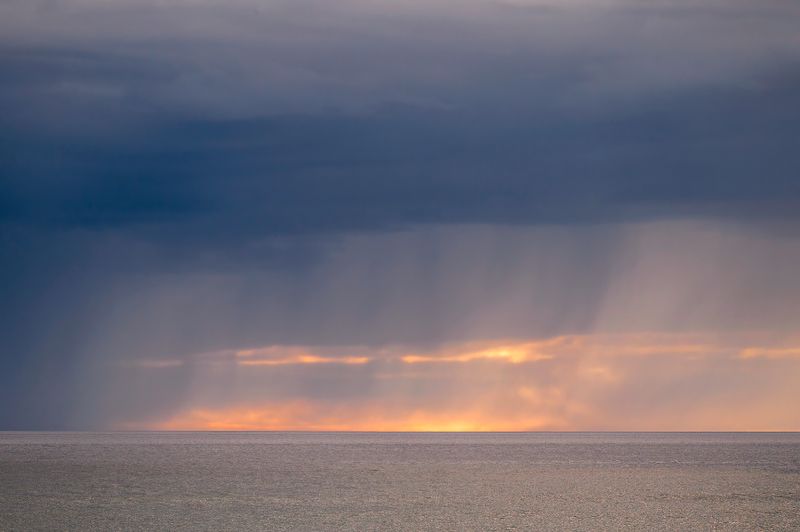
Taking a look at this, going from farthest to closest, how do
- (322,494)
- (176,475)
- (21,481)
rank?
1. (176,475)
2. (21,481)
3. (322,494)

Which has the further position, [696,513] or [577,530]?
[696,513]

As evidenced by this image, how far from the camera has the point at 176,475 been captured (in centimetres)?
5228

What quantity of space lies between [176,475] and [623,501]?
80.9 feet

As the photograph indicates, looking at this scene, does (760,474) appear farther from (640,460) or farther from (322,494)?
(322,494)

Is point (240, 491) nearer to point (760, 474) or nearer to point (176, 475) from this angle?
point (176, 475)

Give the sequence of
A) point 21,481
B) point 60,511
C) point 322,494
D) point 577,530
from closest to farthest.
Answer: point 577,530 < point 60,511 < point 322,494 < point 21,481

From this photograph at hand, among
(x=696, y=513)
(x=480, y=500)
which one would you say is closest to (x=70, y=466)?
(x=480, y=500)

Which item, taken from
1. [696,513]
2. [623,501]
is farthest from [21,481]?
[696,513]

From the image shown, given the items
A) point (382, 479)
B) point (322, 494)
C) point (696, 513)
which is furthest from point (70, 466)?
point (696, 513)

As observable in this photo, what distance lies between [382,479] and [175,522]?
2040 cm

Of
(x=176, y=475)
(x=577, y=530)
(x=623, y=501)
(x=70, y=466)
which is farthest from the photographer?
(x=70, y=466)

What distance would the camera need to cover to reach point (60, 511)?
33.8 meters

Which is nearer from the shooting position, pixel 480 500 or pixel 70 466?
pixel 480 500

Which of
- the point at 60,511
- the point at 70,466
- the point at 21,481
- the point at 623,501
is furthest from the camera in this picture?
the point at 70,466
